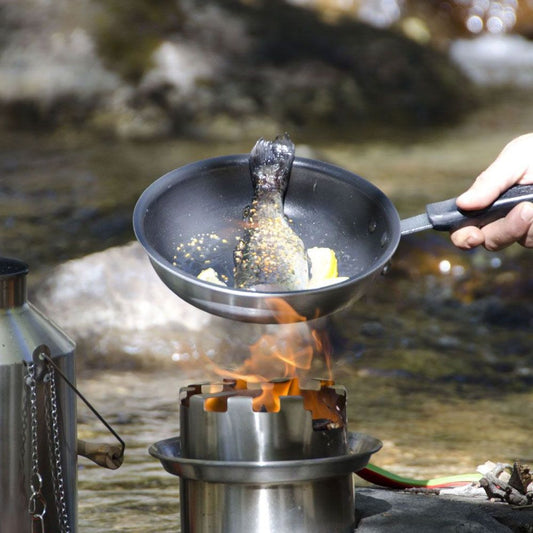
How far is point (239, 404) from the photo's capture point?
2.40 meters

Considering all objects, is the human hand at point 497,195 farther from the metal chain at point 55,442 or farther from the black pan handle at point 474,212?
the metal chain at point 55,442

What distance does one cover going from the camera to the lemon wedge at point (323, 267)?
8.59ft

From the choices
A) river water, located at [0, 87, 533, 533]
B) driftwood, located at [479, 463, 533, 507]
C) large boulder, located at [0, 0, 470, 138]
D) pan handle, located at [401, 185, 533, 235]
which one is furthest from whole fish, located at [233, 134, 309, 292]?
large boulder, located at [0, 0, 470, 138]

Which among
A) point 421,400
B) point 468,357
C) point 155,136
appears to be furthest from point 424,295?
point 155,136

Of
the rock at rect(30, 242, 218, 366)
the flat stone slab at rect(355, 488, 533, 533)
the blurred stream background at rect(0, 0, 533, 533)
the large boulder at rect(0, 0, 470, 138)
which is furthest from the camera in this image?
the large boulder at rect(0, 0, 470, 138)

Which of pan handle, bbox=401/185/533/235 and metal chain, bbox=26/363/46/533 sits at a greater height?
pan handle, bbox=401/185/533/235

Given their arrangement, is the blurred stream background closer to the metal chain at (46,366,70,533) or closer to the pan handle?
the metal chain at (46,366,70,533)

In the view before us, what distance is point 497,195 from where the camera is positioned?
2727 millimetres

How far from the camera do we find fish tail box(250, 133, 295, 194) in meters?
2.79

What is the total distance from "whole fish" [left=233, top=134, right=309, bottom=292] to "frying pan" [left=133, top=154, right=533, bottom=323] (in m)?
0.08

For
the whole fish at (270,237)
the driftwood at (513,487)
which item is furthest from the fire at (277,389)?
the driftwood at (513,487)

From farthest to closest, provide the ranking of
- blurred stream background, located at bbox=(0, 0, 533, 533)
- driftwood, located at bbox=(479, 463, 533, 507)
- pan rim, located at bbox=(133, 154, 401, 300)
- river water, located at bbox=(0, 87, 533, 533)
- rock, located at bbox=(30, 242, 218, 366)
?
rock, located at bbox=(30, 242, 218, 366)
blurred stream background, located at bbox=(0, 0, 533, 533)
river water, located at bbox=(0, 87, 533, 533)
driftwood, located at bbox=(479, 463, 533, 507)
pan rim, located at bbox=(133, 154, 401, 300)

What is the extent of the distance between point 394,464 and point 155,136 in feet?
20.9

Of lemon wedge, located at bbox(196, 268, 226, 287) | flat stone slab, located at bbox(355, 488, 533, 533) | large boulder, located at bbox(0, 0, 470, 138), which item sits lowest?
flat stone slab, located at bbox(355, 488, 533, 533)
